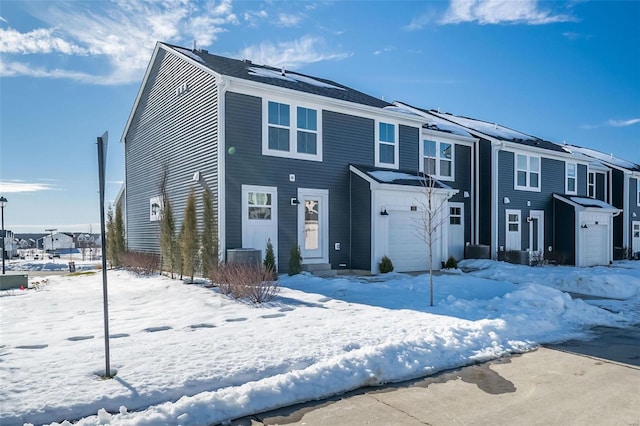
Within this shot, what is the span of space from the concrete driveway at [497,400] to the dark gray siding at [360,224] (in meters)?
9.02

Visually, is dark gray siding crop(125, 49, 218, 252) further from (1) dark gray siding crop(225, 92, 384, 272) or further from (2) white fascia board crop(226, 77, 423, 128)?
(2) white fascia board crop(226, 77, 423, 128)

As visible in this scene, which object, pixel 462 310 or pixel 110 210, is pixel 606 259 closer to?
pixel 462 310

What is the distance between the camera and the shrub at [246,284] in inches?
359

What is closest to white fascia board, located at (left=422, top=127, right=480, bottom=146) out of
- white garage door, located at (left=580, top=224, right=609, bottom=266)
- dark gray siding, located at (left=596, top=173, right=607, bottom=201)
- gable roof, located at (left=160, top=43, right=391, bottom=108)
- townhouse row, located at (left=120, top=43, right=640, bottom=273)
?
townhouse row, located at (left=120, top=43, right=640, bottom=273)

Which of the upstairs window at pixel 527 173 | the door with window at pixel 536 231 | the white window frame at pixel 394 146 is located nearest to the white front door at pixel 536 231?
the door with window at pixel 536 231

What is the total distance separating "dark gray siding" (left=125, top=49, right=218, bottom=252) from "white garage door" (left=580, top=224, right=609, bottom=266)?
18269 mm

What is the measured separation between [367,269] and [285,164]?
4.38 meters

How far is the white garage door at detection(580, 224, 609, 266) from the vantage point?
70.8ft

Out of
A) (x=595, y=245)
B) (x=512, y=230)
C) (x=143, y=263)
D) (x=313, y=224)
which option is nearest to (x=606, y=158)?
(x=595, y=245)

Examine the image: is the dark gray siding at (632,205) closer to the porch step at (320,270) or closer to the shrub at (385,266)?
the shrub at (385,266)

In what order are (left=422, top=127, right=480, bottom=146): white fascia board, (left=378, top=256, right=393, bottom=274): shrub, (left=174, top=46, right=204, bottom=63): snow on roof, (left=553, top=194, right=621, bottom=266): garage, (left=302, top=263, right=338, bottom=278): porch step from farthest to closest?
1. (left=553, top=194, right=621, bottom=266): garage
2. (left=422, top=127, right=480, bottom=146): white fascia board
3. (left=174, top=46, right=204, bottom=63): snow on roof
4. (left=378, top=256, right=393, bottom=274): shrub
5. (left=302, top=263, right=338, bottom=278): porch step

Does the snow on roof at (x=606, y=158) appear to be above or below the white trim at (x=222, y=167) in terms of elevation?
above

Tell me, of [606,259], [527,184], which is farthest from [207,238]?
[606,259]

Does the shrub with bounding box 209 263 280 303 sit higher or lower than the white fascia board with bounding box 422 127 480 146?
lower
